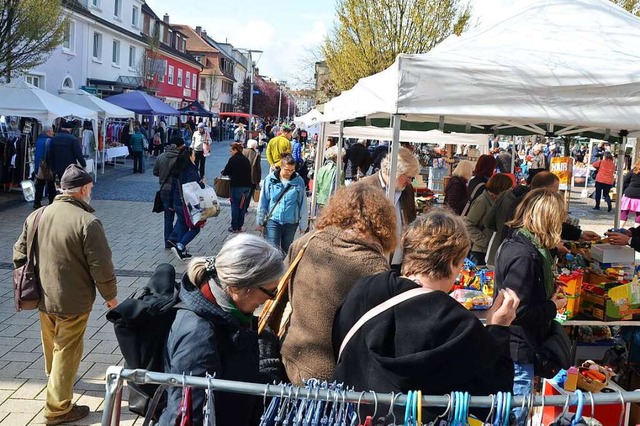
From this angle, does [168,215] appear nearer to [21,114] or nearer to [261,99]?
[21,114]

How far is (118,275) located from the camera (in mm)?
8297

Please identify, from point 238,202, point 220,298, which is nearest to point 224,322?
point 220,298

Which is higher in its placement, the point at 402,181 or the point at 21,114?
the point at 21,114

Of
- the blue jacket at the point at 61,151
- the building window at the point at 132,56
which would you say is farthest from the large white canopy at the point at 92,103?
the building window at the point at 132,56

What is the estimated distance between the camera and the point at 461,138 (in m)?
13.0

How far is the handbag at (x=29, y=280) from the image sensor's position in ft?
13.7

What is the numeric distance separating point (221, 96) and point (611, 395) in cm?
7723

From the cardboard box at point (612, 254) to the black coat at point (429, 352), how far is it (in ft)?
9.41

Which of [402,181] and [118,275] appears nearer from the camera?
[402,181]

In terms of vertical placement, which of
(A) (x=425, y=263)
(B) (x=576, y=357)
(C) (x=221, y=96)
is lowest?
(B) (x=576, y=357)

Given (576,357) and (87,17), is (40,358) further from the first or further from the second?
(87,17)

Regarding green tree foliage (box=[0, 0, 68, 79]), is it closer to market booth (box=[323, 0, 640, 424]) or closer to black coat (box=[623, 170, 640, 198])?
market booth (box=[323, 0, 640, 424])

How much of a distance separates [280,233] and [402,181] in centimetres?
258

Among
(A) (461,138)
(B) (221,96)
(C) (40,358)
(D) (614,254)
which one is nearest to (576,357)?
(D) (614,254)
